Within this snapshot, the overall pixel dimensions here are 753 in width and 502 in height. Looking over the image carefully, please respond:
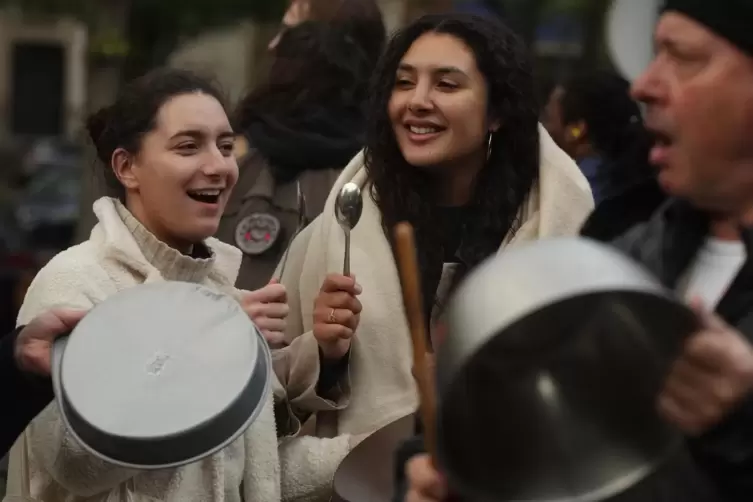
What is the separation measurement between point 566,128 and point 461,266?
1.56 metres

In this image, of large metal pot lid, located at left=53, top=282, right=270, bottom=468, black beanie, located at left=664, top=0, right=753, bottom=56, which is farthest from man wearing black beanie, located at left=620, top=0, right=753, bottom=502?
large metal pot lid, located at left=53, top=282, right=270, bottom=468

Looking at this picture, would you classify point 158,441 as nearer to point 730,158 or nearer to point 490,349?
point 490,349

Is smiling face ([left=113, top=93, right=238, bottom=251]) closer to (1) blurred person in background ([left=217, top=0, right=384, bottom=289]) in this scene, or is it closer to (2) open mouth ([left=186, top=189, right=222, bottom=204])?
(2) open mouth ([left=186, top=189, right=222, bottom=204])

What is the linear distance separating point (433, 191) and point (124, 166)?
24.0 inches

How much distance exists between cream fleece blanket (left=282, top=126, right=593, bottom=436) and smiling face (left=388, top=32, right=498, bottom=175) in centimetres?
17

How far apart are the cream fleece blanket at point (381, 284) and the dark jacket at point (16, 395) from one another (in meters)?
0.56

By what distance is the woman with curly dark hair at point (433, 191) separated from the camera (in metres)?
2.35

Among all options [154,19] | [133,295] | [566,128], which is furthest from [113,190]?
[154,19]

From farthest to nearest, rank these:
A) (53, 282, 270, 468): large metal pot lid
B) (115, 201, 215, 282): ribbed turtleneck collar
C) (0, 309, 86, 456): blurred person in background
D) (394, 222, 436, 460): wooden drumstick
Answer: (115, 201, 215, 282): ribbed turtleneck collar < (0, 309, 86, 456): blurred person in background < (53, 282, 270, 468): large metal pot lid < (394, 222, 436, 460): wooden drumstick

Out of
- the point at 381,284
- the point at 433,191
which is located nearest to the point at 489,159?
the point at 433,191

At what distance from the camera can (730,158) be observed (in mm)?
1376

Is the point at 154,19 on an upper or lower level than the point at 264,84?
lower

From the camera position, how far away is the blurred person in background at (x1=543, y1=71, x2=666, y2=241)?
3.17 m

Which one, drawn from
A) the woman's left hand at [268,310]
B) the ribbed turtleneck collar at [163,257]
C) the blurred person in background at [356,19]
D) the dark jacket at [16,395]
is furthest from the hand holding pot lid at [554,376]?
the blurred person in background at [356,19]
